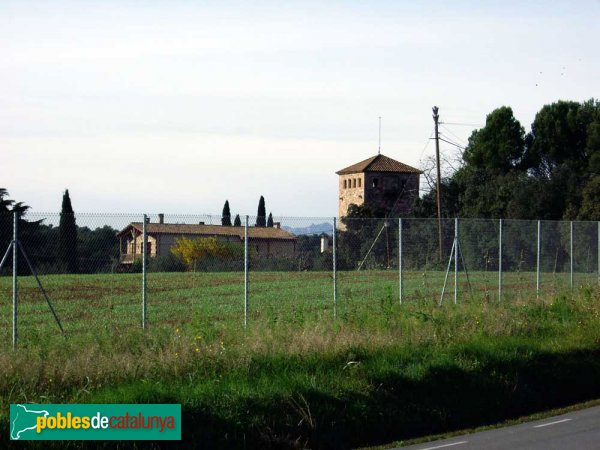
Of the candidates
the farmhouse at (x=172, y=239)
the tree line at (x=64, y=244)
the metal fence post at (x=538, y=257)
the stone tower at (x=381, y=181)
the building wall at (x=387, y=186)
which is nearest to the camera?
the tree line at (x=64, y=244)

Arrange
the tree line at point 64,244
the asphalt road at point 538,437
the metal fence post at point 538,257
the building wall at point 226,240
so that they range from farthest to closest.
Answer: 1. the metal fence post at point 538,257
2. the building wall at point 226,240
3. the tree line at point 64,244
4. the asphalt road at point 538,437

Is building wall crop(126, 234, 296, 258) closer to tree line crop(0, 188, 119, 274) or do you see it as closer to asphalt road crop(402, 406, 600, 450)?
tree line crop(0, 188, 119, 274)

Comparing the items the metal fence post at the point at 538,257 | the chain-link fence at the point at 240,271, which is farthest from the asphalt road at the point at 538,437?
the metal fence post at the point at 538,257

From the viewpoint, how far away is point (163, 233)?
1762cm

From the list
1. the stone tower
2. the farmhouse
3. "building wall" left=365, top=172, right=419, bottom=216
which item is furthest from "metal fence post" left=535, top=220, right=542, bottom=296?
the stone tower

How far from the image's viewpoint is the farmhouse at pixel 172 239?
16.1 m

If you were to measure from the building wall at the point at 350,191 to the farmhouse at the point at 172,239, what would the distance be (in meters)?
69.7

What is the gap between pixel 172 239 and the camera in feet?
56.7

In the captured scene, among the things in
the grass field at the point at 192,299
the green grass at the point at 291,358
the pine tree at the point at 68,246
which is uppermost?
the pine tree at the point at 68,246

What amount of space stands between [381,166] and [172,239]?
7434 cm

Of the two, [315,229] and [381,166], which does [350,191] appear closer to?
[381,166]

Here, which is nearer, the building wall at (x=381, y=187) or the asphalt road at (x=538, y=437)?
the asphalt road at (x=538, y=437)

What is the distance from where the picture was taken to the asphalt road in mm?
10812

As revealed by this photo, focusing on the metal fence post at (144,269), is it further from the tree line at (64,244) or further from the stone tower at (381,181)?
the stone tower at (381,181)
